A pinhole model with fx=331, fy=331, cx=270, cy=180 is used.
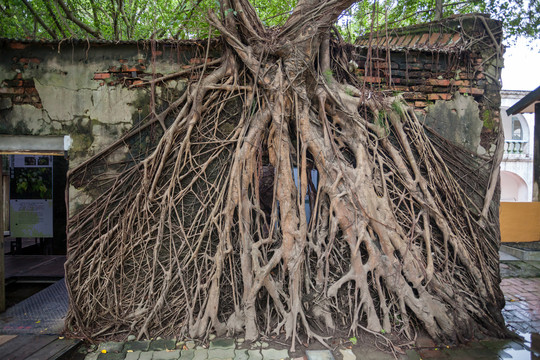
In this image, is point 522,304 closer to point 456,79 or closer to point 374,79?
point 456,79

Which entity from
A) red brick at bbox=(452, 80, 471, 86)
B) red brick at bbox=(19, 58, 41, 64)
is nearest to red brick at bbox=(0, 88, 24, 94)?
red brick at bbox=(19, 58, 41, 64)

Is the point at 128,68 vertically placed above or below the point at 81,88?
above

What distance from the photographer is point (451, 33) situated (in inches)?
160

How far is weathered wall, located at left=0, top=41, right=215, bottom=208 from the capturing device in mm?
3502

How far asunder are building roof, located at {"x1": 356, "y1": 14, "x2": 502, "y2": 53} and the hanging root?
93cm

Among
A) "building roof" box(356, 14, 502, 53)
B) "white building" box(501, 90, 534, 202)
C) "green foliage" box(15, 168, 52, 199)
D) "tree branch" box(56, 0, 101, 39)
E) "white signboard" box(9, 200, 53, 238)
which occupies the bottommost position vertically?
"white signboard" box(9, 200, 53, 238)

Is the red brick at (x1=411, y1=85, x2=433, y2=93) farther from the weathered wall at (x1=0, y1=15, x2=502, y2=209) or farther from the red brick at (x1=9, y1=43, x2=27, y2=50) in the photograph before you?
the red brick at (x1=9, y1=43, x2=27, y2=50)

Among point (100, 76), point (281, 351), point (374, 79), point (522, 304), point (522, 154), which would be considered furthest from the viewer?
point (522, 154)

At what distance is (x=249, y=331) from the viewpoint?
3.02m

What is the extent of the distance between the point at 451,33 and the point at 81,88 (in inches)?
172

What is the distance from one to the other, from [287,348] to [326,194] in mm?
1484

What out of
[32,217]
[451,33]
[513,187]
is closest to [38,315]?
[32,217]

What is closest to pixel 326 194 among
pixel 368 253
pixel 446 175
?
pixel 368 253

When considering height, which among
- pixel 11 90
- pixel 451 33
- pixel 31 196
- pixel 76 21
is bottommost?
pixel 31 196
